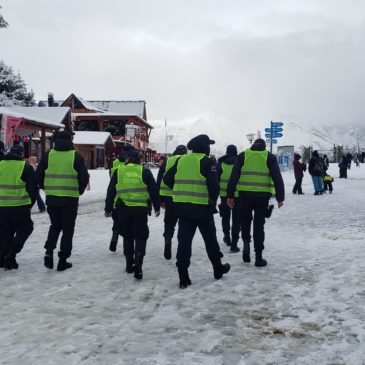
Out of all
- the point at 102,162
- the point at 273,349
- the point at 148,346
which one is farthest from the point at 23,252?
the point at 102,162

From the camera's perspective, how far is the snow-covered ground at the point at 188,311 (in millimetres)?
3477

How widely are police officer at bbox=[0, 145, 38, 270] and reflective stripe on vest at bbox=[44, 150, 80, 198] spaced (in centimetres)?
28

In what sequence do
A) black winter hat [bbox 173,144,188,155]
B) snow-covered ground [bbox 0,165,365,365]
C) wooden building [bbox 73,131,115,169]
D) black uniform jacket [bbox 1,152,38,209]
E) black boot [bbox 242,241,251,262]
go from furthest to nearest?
1. wooden building [bbox 73,131,115,169]
2. black winter hat [bbox 173,144,188,155]
3. black boot [bbox 242,241,251,262]
4. black uniform jacket [bbox 1,152,38,209]
5. snow-covered ground [bbox 0,165,365,365]

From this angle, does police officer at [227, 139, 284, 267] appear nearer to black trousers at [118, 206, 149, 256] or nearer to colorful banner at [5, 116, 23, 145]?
black trousers at [118, 206, 149, 256]

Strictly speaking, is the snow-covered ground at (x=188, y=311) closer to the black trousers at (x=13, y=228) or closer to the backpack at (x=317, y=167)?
the black trousers at (x=13, y=228)

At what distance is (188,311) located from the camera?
4.46m

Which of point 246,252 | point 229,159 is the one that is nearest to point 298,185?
point 229,159

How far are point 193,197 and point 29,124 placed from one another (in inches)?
778

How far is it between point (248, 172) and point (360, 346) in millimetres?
3185

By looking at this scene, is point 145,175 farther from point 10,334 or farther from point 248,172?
point 10,334

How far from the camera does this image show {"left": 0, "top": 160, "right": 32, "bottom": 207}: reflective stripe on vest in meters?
6.00

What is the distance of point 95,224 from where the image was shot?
1073 centimetres

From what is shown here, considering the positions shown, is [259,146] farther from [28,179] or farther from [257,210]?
[28,179]

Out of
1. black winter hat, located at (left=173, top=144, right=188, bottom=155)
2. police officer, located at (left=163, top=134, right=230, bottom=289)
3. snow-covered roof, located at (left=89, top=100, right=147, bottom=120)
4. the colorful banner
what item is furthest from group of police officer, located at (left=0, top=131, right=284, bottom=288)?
snow-covered roof, located at (left=89, top=100, right=147, bottom=120)
